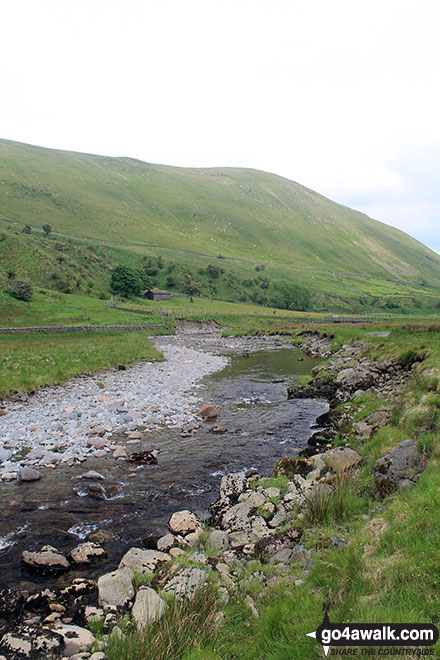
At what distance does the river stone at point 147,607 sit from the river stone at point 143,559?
1.07m

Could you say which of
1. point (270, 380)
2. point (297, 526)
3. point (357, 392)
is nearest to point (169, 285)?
point (270, 380)

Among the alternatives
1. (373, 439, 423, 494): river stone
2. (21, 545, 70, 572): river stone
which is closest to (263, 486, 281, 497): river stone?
(373, 439, 423, 494): river stone

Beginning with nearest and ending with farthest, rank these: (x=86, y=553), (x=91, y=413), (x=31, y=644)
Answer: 1. (x=31, y=644)
2. (x=86, y=553)
3. (x=91, y=413)

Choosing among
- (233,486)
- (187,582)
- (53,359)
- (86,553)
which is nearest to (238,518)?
(233,486)

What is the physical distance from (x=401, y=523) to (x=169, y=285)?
13800 cm

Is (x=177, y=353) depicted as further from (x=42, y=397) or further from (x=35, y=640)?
(x=35, y=640)

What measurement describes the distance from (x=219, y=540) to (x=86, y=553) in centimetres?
324

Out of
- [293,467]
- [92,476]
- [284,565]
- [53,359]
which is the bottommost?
[92,476]

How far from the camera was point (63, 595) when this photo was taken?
24.5ft

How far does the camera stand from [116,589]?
7.20m

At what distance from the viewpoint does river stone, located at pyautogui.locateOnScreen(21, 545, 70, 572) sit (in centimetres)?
827

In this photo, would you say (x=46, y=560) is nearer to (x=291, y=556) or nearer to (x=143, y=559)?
(x=143, y=559)

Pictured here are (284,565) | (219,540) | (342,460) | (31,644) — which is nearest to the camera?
(31,644)

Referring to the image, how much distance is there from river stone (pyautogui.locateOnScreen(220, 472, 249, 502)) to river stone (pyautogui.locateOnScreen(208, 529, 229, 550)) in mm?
2134
